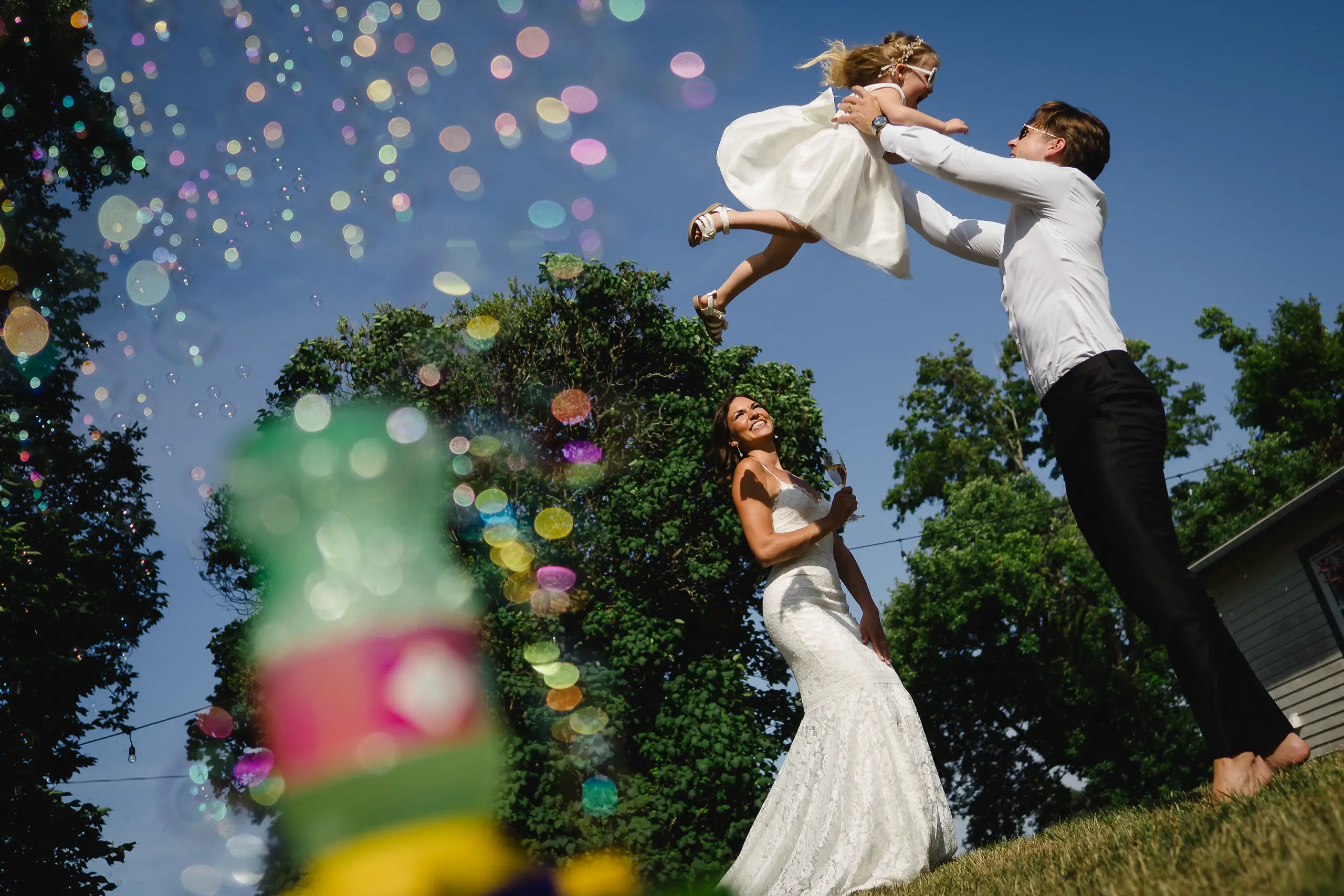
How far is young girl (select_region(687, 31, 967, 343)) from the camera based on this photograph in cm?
422

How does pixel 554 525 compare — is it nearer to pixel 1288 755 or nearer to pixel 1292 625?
pixel 1292 625

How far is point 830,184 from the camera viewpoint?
4.26 m

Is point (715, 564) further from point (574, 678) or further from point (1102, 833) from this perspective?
point (1102, 833)

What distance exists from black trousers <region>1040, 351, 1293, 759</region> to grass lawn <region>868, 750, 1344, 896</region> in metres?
0.21

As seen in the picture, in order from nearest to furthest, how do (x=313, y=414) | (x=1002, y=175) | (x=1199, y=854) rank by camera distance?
(x=1199, y=854), (x=1002, y=175), (x=313, y=414)

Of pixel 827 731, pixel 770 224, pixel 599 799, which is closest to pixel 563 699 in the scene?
pixel 599 799

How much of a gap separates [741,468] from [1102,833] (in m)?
2.51

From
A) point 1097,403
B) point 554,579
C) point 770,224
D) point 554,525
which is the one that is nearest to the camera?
point 1097,403

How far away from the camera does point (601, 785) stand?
1434cm

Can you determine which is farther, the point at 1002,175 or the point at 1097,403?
the point at 1002,175

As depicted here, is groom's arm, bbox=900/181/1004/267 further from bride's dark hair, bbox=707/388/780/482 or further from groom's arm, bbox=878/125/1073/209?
bride's dark hair, bbox=707/388/780/482

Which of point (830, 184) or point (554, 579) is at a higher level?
point (554, 579)

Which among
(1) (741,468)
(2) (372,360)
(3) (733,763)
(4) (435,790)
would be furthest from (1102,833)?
(2) (372,360)

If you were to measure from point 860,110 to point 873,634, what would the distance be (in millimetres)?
2560
